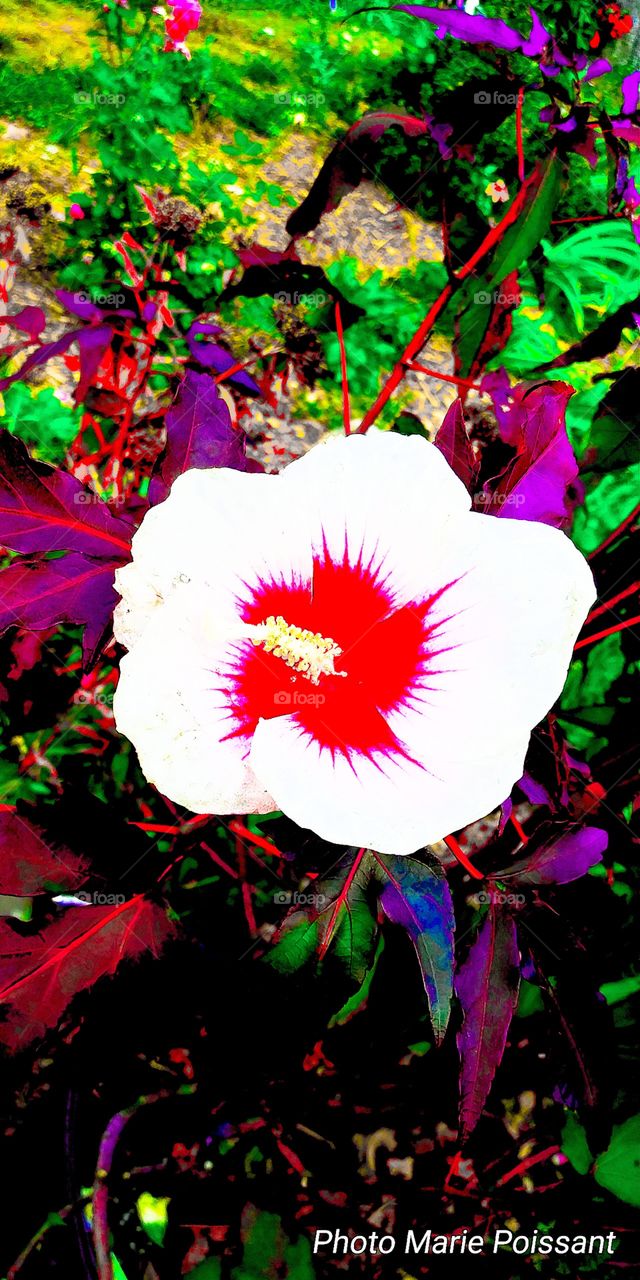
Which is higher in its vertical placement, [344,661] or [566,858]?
[344,661]

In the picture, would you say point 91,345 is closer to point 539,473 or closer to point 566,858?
point 539,473

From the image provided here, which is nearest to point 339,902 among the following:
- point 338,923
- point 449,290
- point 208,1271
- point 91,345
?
point 338,923

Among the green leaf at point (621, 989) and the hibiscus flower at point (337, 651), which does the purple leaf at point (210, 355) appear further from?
the green leaf at point (621, 989)

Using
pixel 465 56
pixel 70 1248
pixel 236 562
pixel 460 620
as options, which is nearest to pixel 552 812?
pixel 460 620

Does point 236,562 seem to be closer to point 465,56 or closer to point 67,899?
point 67,899
